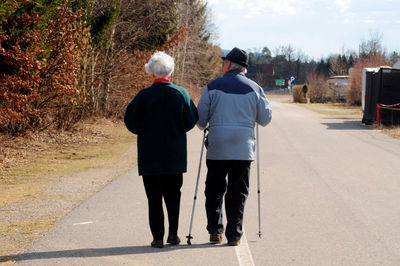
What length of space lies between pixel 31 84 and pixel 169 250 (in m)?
8.41

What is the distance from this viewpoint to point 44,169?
11828mm

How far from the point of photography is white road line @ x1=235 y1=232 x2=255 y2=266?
5281 mm

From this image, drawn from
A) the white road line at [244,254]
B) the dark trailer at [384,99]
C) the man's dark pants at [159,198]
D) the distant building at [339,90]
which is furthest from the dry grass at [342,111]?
the man's dark pants at [159,198]

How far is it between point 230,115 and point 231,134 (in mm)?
188

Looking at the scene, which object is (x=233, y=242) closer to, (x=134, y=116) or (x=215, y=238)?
(x=215, y=238)

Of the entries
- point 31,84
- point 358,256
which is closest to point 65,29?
point 31,84

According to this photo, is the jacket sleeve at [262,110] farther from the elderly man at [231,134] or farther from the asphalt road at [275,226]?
the asphalt road at [275,226]

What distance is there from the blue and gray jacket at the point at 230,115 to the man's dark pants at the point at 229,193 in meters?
0.12

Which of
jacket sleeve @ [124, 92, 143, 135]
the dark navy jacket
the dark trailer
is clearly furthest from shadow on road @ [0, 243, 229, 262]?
the dark trailer

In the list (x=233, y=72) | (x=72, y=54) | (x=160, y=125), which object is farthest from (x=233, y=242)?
(x=72, y=54)

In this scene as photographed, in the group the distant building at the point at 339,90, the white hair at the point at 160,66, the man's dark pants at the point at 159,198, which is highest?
the white hair at the point at 160,66

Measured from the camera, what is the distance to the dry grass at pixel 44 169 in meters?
6.68

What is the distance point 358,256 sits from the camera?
18.1ft

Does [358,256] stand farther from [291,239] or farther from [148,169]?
[148,169]
